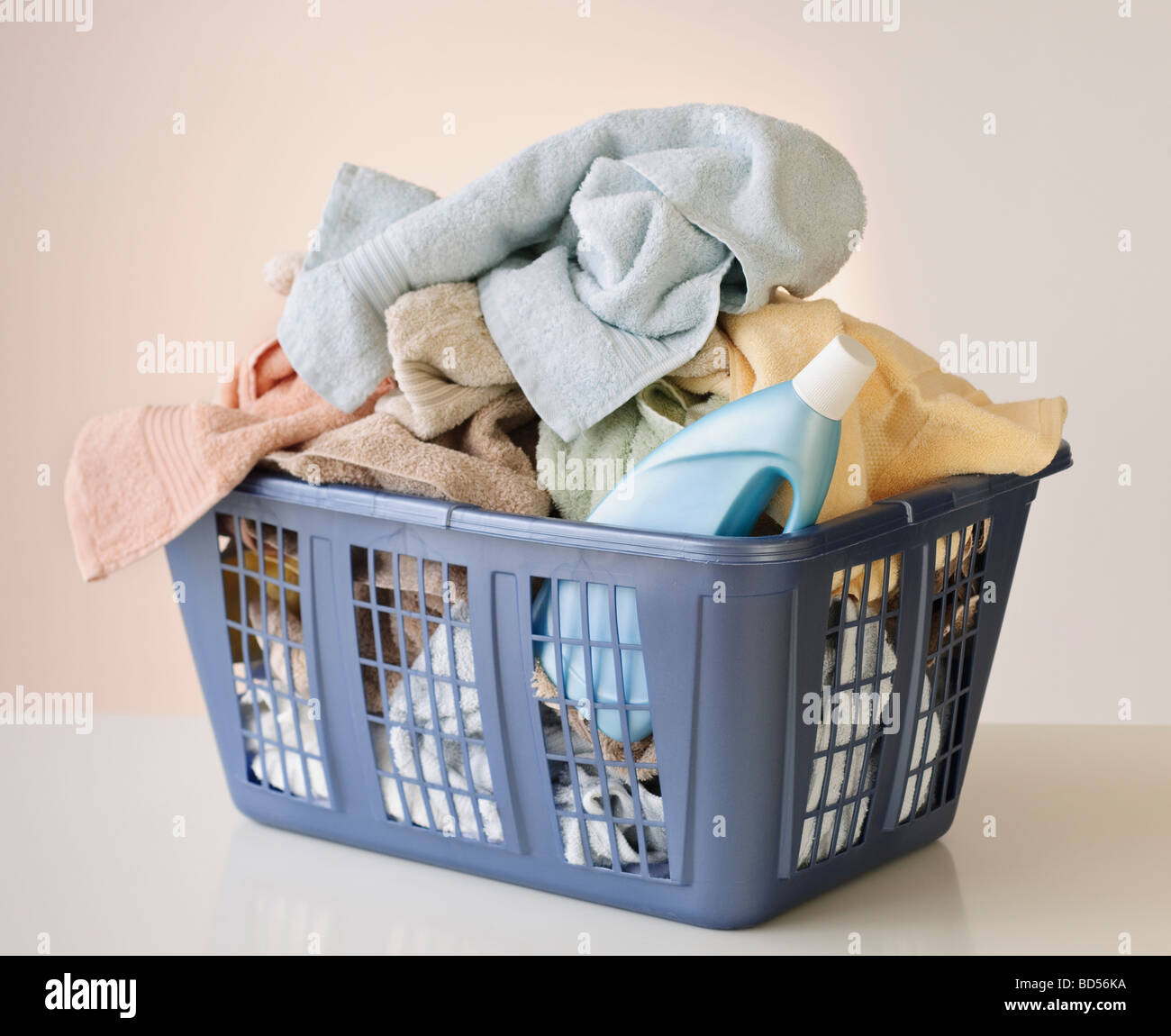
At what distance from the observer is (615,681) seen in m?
0.78

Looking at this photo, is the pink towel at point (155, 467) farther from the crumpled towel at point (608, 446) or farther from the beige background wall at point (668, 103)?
the beige background wall at point (668, 103)

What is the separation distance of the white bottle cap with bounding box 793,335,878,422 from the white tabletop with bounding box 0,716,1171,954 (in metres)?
0.31

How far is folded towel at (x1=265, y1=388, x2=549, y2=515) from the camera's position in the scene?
0.84 meters

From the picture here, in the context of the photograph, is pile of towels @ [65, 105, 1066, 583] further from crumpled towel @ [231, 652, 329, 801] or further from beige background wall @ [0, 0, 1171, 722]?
beige background wall @ [0, 0, 1171, 722]

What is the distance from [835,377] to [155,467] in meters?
0.45

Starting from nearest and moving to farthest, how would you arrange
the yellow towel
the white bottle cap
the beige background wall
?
the white bottle cap, the yellow towel, the beige background wall

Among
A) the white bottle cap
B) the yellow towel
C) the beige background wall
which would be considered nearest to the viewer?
the white bottle cap

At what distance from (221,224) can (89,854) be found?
34.6 inches

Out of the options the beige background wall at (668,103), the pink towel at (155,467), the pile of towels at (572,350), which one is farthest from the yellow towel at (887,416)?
the beige background wall at (668,103)

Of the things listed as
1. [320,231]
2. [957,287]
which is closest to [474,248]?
[320,231]

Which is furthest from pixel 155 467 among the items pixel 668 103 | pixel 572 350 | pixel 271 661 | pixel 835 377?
pixel 668 103

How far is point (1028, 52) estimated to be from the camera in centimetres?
145

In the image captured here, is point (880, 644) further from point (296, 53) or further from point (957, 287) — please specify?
point (296, 53)

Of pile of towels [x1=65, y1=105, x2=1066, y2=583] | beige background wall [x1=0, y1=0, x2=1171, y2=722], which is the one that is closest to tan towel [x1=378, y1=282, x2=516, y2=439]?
pile of towels [x1=65, y1=105, x2=1066, y2=583]
